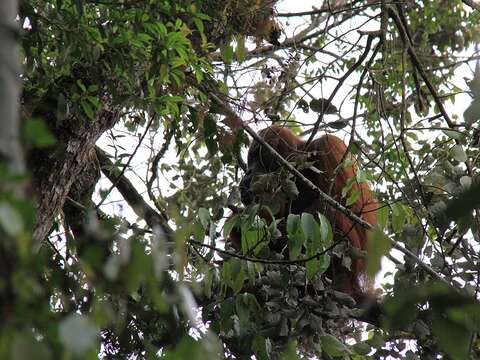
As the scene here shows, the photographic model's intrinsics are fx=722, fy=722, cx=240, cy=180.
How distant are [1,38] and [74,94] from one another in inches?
75.8

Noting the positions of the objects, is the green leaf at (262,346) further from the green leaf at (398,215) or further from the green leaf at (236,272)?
the green leaf at (398,215)

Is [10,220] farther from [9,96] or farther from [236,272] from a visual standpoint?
[236,272]

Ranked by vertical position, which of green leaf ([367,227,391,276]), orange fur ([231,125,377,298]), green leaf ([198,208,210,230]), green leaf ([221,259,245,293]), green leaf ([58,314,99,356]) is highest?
orange fur ([231,125,377,298])

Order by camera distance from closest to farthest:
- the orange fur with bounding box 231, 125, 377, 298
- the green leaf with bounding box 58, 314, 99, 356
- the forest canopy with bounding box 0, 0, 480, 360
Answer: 1. the green leaf with bounding box 58, 314, 99, 356
2. the forest canopy with bounding box 0, 0, 480, 360
3. the orange fur with bounding box 231, 125, 377, 298

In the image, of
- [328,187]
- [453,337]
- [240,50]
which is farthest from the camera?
[328,187]

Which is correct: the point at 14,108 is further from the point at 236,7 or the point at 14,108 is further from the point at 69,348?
the point at 236,7

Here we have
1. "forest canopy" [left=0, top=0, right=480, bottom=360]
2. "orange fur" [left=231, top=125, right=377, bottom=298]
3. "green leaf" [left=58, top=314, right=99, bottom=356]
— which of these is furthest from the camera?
"orange fur" [left=231, top=125, right=377, bottom=298]

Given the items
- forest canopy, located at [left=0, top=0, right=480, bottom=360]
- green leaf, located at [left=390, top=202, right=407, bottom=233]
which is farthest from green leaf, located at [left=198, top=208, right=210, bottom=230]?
green leaf, located at [left=390, top=202, right=407, bottom=233]

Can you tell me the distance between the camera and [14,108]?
95 cm

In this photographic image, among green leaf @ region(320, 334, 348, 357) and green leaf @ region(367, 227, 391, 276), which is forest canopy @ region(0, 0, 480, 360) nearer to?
green leaf @ region(320, 334, 348, 357)

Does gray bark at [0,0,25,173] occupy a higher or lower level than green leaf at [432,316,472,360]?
higher

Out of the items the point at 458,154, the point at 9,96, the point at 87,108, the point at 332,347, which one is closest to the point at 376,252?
the point at 9,96

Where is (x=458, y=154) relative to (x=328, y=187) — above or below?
below

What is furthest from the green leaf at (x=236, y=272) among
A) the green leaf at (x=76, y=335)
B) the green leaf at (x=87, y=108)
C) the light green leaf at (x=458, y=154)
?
the green leaf at (x=76, y=335)
